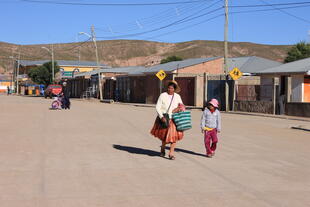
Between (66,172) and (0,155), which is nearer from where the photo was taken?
(66,172)

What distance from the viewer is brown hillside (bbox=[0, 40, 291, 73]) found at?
547 feet

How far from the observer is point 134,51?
181 metres

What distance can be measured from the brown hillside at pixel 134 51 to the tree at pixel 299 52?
94.9 metres

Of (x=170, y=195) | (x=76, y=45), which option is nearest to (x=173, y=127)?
(x=170, y=195)

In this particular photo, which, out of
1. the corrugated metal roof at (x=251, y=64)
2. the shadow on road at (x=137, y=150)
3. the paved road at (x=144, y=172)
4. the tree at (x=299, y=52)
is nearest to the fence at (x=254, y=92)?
the paved road at (x=144, y=172)

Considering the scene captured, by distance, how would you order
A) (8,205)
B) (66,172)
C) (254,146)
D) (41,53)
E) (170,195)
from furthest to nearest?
(41,53), (254,146), (66,172), (170,195), (8,205)

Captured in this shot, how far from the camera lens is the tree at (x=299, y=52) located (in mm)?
62094

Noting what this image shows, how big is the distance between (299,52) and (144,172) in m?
58.2

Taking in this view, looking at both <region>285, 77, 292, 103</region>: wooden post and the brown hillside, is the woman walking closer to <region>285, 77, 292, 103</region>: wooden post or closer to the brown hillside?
<region>285, 77, 292, 103</region>: wooden post

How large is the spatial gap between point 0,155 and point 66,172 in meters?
2.60

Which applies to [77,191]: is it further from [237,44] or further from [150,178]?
[237,44]

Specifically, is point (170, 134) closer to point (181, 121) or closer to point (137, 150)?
point (181, 121)

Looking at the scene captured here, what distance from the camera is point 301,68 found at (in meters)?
27.2

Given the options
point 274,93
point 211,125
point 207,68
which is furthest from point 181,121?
point 207,68
